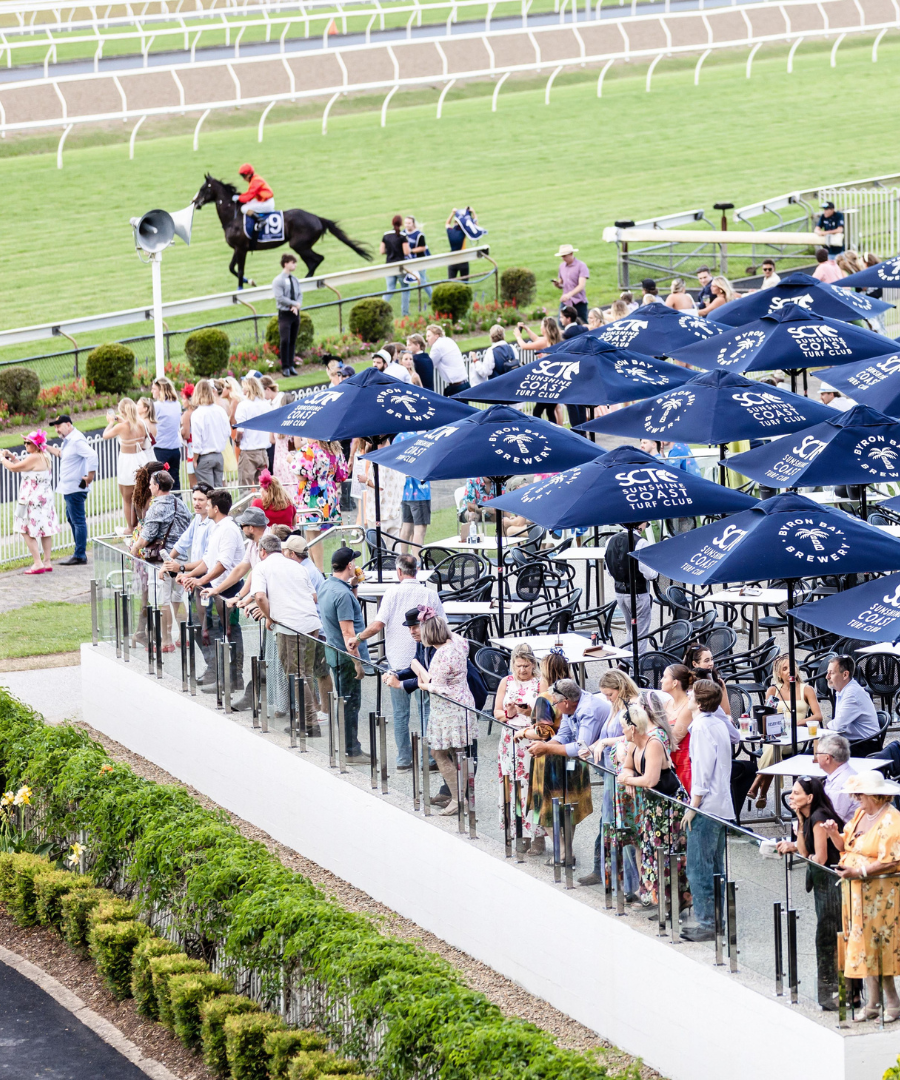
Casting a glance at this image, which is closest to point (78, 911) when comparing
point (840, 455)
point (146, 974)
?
point (146, 974)

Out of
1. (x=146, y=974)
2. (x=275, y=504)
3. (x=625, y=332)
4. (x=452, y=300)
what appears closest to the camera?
(x=146, y=974)

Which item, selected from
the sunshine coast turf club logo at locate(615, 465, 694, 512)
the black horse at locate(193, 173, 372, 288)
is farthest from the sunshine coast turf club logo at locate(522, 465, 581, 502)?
the black horse at locate(193, 173, 372, 288)

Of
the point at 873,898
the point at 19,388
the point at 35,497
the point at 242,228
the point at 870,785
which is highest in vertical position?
the point at 242,228

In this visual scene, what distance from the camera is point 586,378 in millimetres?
17078

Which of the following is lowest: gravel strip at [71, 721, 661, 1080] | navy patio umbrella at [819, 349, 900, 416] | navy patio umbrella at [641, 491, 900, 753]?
gravel strip at [71, 721, 661, 1080]

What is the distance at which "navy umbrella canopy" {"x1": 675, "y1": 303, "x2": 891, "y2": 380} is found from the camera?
17375 mm

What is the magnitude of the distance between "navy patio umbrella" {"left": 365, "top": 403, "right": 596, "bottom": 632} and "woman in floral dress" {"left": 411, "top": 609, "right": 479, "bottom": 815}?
244 cm

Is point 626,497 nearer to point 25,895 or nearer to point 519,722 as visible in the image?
point 519,722

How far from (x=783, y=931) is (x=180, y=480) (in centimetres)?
1437

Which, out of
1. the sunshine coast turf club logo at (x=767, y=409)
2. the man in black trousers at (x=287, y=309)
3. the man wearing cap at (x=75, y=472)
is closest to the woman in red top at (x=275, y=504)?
the sunshine coast turf club logo at (x=767, y=409)

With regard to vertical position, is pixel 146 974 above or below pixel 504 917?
below

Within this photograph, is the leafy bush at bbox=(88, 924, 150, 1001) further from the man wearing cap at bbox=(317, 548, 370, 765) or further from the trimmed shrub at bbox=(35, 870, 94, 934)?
the man wearing cap at bbox=(317, 548, 370, 765)

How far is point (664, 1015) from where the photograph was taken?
9508mm

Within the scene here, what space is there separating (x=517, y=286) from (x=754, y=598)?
21359 mm
